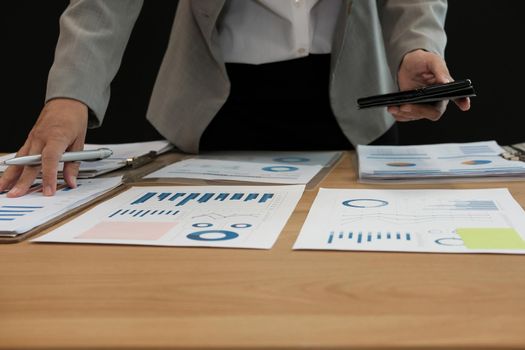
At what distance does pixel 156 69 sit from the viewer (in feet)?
8.23

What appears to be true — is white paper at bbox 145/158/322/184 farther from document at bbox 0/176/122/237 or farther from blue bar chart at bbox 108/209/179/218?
blue bar chart at bbox 108/209/179/218

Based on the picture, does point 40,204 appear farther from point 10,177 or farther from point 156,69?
point 156,69

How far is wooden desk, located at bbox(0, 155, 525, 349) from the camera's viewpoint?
20.2 inches

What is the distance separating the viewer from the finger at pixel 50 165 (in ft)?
3.40

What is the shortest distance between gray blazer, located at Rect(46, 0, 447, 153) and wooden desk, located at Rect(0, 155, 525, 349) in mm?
585

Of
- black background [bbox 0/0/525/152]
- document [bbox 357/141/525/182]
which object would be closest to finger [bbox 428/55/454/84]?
document [bbox 357/141/525/182]

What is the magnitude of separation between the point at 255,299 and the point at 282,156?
817 mm

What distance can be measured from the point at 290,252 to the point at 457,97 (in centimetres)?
46

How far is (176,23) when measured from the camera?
154 centimetres

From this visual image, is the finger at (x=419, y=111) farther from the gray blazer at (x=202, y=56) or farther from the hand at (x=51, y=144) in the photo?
the hand at (x=51, y=144)

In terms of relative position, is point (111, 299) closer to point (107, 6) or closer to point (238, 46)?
point (107, 6)

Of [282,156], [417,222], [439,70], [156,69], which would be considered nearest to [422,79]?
[439,70]

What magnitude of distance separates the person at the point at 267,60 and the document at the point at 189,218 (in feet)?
1.11

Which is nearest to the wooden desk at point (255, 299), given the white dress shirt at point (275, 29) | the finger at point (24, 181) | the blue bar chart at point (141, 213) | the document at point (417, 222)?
the document at point (417, 222)
